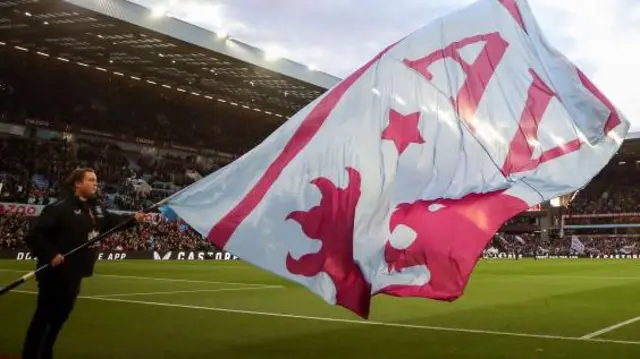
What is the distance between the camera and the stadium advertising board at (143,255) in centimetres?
3334

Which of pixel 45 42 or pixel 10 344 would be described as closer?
pixel 10 344

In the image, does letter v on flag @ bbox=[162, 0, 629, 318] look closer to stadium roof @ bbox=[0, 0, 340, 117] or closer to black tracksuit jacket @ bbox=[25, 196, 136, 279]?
black tracksuit jacket @ bbox=[25, 196, 136, 279]

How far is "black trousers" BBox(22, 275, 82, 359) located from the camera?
19.4ft

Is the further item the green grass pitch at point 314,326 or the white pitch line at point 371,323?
the white pitch line at point 371,323

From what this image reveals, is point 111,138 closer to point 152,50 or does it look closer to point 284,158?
point 152,50

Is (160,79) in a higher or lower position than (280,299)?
higher

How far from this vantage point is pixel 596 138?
6789 millimetres

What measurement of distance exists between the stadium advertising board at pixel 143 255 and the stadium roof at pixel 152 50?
36.4 feet

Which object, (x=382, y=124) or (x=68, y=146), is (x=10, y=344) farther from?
(x=68, y=146)

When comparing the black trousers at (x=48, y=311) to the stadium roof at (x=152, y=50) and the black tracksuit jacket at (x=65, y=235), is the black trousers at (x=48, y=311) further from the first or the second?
the stadium roof at (x=152, y=50)

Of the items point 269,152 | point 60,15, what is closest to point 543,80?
point 269,152

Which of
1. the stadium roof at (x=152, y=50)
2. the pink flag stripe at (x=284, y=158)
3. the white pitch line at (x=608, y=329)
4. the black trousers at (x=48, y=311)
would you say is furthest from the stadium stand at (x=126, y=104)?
the black trousers at (x=48, y=311)

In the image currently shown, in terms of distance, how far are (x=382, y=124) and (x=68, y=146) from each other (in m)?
44.9

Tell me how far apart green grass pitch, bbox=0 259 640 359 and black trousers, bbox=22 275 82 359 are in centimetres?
174
